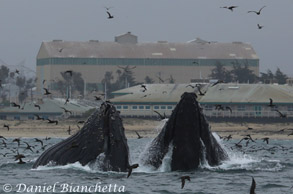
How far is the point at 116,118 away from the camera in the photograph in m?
35.0

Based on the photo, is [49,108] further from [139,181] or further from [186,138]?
[186,138]

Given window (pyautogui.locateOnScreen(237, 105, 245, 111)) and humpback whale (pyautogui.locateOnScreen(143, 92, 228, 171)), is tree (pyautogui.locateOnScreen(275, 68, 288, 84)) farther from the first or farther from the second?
humpback whale (pyautogui.locateOnScreen(143, 92, 228, 171))

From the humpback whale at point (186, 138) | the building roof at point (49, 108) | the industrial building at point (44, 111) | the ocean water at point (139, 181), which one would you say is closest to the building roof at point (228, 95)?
the building roof at point (49, 108)

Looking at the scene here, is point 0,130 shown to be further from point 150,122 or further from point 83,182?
point 83,182

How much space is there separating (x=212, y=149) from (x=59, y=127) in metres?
85.0

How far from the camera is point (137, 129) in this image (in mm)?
122375

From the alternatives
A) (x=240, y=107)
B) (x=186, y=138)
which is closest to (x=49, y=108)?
(x=240, y=107)

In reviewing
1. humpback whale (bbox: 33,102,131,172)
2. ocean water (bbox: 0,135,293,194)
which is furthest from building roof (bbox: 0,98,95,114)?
humpback whale (bbox: 33,102,131,172)

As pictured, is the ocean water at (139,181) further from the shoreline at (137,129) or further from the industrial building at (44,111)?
the industrial building at (44,111)

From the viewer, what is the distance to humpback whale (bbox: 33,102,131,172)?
3462 centimetres

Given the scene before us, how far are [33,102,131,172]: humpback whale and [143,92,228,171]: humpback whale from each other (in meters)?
1.59

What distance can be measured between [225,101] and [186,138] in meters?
104

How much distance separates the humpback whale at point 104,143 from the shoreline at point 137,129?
71.2 meters

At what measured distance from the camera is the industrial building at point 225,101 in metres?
134
